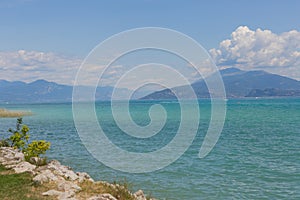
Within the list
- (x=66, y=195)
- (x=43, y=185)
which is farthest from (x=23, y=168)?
(x=66, y=195)

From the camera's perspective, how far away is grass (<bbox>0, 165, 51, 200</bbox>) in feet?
39.3

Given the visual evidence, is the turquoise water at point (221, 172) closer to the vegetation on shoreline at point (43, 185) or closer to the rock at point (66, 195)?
the vegetation on shoreline at point (43, 185)

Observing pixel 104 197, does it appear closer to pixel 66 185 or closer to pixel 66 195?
pixel 66 195

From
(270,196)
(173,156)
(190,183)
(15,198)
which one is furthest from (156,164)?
(15,198)

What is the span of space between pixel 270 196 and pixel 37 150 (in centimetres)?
1320

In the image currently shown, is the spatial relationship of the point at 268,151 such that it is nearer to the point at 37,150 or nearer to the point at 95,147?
the point at 95,147

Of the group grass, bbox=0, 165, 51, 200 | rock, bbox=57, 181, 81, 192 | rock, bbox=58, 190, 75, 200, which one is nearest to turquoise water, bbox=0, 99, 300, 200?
rock, bbox=57, 181, 81, 192

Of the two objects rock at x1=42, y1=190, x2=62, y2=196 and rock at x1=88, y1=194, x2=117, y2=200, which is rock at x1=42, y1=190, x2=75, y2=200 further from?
rock at x1=88, y1=194, x2=117, y2=200

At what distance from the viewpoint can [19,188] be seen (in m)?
12.8

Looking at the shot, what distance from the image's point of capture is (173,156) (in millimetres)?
27062

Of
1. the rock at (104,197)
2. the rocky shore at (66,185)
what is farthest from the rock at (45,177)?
the rock at (104,197)

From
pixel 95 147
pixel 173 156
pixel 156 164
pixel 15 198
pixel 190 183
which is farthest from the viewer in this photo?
pixel 95 147

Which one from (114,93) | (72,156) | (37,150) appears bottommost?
(72,156)

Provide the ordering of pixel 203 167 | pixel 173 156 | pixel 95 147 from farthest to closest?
pixel 95 147
pixel 173 156
pixel 203 167
